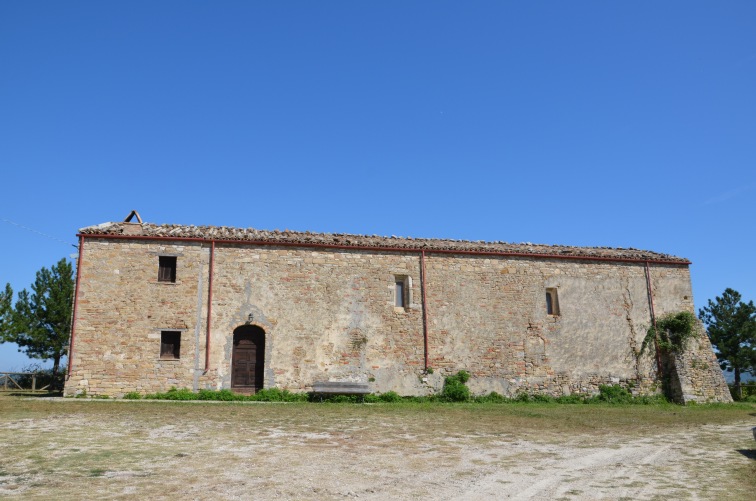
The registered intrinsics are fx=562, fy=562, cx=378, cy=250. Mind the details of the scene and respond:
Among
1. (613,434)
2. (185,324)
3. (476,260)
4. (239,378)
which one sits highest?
(476,260)

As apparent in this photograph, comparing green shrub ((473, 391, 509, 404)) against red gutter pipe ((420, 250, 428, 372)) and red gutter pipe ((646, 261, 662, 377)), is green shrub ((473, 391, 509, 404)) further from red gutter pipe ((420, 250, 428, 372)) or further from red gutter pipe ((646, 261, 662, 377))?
red gutter pipe ((646, 261, 662, 377))

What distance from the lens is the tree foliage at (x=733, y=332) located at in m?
30.8

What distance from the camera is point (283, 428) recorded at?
11.7m

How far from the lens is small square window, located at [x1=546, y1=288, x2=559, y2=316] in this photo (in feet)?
72.3

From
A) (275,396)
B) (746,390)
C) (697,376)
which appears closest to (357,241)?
(275,396)

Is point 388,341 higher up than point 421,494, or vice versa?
point 388,341

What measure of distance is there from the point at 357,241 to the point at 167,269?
6743 millimetres

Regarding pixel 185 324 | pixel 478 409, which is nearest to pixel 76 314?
pixel 185 324

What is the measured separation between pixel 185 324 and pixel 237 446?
9.96 m

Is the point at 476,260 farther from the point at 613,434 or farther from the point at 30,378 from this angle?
the point at 30,378

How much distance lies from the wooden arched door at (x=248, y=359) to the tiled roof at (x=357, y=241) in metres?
3.19

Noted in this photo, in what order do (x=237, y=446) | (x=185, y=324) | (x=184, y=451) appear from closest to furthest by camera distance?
1. (x=184, y=451)
2. (x=237, y=446)
3. (x=185, y=324)

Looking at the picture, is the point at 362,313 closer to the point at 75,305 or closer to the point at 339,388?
the point at 339,388

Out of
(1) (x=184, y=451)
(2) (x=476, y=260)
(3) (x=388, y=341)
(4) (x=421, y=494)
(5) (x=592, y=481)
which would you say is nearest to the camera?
(4) (x=421, y=494)
